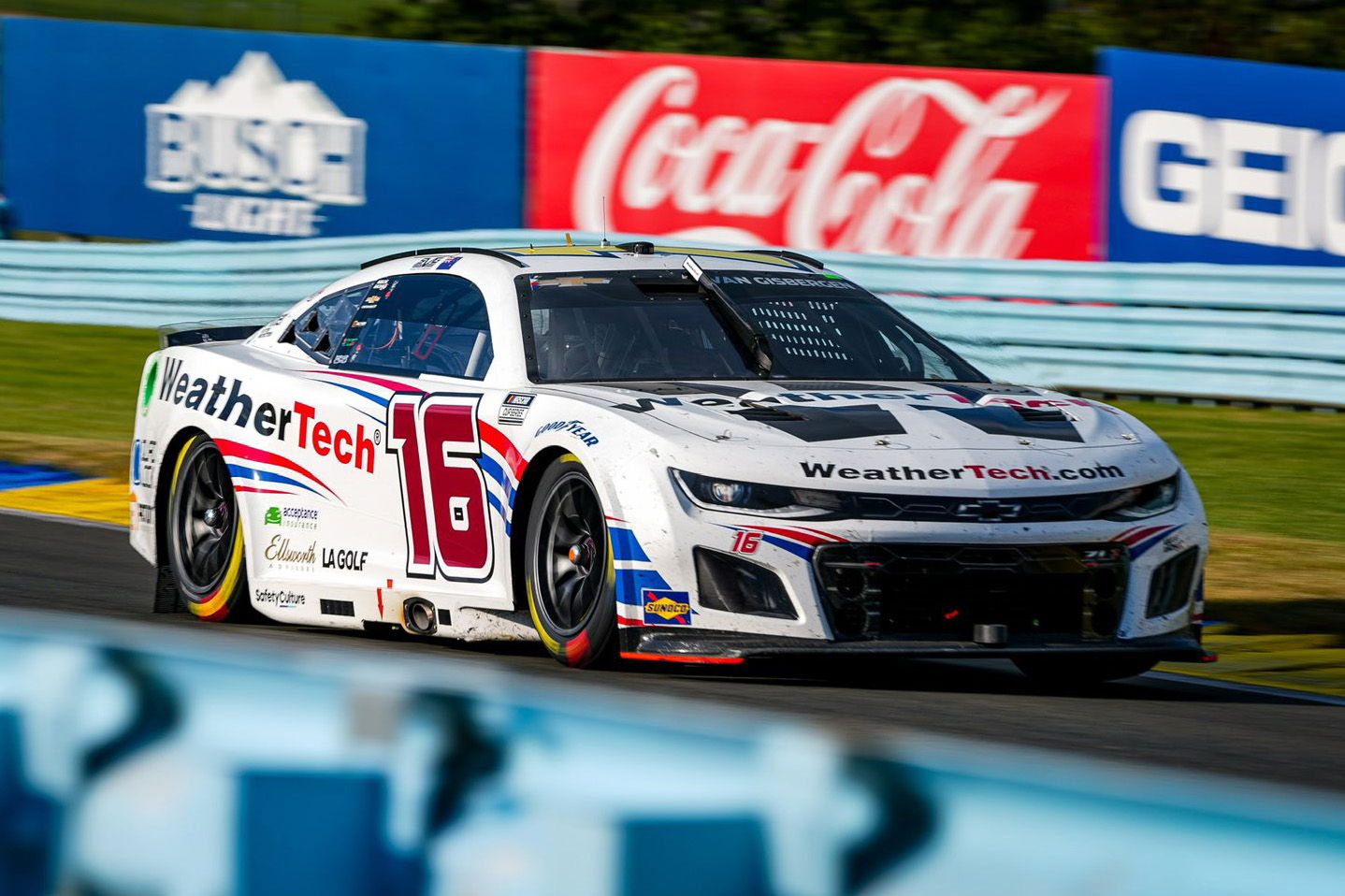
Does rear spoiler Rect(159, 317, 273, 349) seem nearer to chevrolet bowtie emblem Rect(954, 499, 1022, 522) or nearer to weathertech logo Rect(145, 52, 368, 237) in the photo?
chevrolet bowtie emblem Rect(954, 499, 1022, 522)

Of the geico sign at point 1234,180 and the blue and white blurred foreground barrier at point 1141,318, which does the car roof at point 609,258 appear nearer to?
the blue and white blurred foreground barrier at point 1141,318

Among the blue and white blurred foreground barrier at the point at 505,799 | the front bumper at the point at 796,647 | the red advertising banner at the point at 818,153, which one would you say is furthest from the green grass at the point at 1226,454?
the blue and white blurred foreground barrier at the point at 505,799

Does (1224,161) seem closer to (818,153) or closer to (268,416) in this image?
(818,153)

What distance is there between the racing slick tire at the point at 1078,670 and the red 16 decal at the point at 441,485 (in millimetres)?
1707

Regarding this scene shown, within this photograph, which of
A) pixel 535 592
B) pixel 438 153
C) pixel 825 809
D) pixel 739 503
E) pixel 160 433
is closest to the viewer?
pixel 825 809

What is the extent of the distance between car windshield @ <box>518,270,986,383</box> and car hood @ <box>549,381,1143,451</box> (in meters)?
0.18

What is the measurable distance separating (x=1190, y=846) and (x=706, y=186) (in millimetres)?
14670

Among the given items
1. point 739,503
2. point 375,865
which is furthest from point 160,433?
point 375,865

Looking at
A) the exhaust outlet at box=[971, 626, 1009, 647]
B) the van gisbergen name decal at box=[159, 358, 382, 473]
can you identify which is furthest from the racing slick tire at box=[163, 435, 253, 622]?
the exhaust outlet at box=[971, 626, 1009, 647]

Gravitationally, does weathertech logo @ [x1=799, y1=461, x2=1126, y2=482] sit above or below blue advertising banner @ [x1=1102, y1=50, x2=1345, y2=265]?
below

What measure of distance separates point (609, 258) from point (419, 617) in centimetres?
142

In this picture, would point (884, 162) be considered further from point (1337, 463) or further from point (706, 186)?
point (1337, 463)

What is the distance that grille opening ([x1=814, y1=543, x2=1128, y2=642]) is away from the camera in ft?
19.0

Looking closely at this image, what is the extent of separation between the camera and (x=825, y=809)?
265cm
